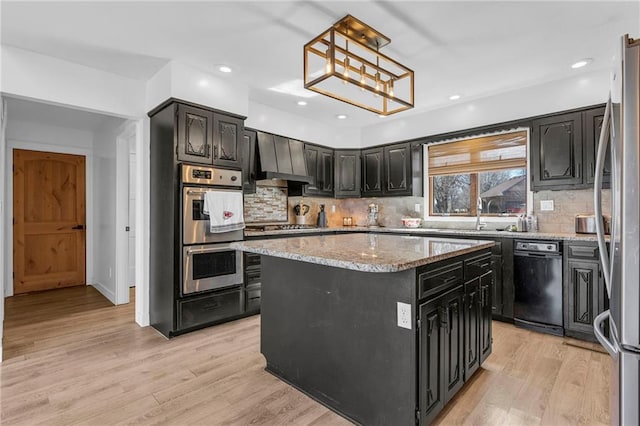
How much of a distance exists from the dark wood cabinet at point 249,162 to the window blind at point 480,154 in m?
Answer: 2.53

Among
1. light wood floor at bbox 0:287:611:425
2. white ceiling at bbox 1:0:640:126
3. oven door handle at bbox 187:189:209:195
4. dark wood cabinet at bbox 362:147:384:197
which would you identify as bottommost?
light wood floor at bbox 0:287:611:425

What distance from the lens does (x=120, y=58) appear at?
119 inches

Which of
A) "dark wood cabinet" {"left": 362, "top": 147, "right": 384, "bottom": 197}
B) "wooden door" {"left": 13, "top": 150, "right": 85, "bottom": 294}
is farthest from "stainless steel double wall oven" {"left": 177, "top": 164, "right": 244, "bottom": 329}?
"wooden door" {"left": 13, "top": 150, "right": 85, "bottom": 294}

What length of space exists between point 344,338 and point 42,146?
554 cm

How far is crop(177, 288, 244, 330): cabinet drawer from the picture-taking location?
124 inches

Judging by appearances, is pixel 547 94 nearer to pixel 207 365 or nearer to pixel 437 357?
pixel 437 357

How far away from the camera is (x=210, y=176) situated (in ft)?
10.9

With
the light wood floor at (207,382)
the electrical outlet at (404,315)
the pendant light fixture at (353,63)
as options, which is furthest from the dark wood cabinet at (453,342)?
the pendant light fixture at (353,63)

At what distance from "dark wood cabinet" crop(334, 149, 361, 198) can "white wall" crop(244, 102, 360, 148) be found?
18 cm

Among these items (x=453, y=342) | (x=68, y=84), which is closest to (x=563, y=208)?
(x=453, y=342)

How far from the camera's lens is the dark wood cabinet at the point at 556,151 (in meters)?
3.36

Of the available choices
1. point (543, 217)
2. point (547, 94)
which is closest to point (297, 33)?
point (547, 94)

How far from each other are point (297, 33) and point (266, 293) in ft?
6.76

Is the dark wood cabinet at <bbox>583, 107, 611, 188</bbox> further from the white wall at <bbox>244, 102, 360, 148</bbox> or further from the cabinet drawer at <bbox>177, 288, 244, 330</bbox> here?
the cabinet drawer at <bbox>177, 288, 244, 330</bbox>
